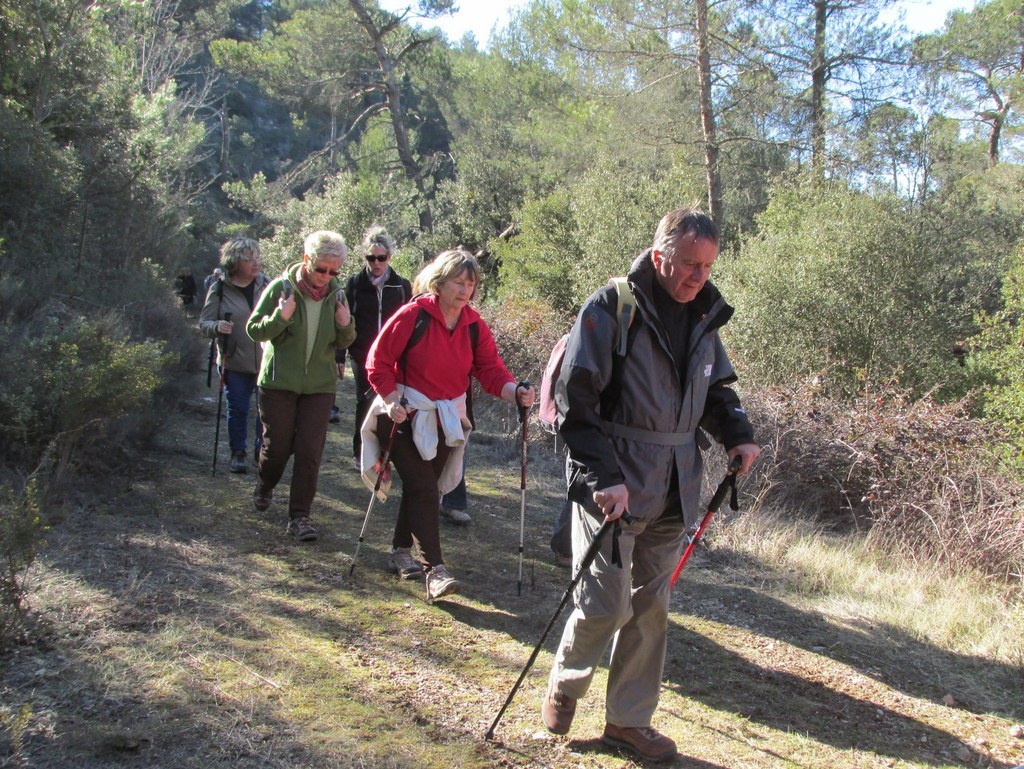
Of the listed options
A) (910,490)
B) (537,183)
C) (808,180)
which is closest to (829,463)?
(910,490)

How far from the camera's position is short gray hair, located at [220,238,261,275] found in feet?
22.9

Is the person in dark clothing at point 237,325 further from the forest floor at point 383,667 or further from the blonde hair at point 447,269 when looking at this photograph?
the blonde hair at point 447,269

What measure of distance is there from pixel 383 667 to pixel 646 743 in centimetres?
126

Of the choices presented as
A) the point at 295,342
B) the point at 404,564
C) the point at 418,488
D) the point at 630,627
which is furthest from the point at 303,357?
the point at 630,627

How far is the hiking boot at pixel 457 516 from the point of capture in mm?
6281

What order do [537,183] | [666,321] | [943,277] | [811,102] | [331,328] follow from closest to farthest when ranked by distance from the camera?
[666,321] < [331,328] < [943,277] < [811,102] < [537,183]

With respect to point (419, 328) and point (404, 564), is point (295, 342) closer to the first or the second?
point (419, 328)

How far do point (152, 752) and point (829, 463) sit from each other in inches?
238

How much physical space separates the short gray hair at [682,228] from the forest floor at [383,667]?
6.40 feet

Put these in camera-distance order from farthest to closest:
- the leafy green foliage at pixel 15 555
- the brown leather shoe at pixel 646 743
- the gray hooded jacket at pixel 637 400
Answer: the leafy green foliage at pixel 15 555 → the brown leather shoe at pixel 646 743 → the gray hooded jacket at pixel 637 400

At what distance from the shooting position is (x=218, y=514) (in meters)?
5.89

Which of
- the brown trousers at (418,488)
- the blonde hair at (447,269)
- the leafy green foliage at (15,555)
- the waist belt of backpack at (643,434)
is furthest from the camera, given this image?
the brown trousers at (418,488)

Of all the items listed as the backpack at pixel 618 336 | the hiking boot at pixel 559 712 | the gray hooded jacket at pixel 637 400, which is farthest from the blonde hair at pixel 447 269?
the hiking boot at pixel 559 712

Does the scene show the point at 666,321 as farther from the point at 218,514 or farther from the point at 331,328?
the point at 218,514
